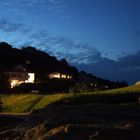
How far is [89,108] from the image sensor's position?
11.7 m

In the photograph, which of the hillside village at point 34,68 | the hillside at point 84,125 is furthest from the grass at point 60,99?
the hillside village at point 34,68

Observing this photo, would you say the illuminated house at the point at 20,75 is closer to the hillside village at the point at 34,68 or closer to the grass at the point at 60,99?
the hillside village at the point at 34,68

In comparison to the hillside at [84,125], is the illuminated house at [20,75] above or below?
above

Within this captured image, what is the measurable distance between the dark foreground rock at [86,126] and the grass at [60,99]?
63.3 ft

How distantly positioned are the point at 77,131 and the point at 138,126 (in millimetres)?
1048

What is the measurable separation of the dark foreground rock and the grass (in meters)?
19.3

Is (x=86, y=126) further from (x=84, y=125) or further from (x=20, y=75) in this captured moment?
(x=20, y=75)

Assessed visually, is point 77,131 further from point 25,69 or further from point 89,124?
point 25,69

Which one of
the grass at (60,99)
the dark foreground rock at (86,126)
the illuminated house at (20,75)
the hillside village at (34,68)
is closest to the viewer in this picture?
the dark foreground rock at (86,126)

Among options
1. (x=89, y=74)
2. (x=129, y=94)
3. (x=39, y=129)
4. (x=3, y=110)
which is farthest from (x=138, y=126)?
(x=89, y=74)

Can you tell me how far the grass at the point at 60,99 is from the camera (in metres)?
33.4

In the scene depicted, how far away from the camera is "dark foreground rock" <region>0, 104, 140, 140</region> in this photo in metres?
8.21

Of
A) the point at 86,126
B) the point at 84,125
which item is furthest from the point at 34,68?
the point at 86,126

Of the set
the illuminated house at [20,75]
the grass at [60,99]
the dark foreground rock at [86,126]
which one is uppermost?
the illuminated house at [20,75]
